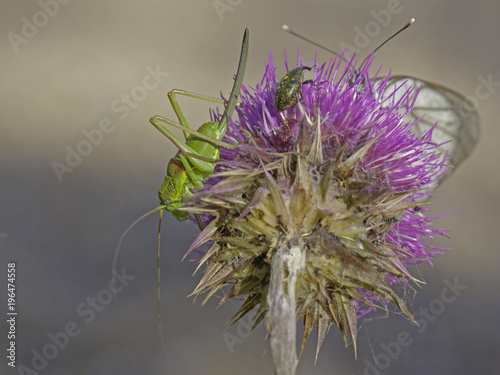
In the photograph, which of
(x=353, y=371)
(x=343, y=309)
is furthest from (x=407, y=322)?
(x=343, y=309)

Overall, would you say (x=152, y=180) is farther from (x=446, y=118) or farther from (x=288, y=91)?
(x=288, y=91)

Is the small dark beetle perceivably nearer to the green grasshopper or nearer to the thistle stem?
the green grasshopper

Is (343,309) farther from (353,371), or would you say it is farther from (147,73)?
(147,73)

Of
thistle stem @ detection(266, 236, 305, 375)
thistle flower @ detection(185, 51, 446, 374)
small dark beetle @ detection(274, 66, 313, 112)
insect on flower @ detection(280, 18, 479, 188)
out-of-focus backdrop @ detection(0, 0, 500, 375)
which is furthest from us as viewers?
out-of-focus backdrop @ detection(0, 0, 500, 375)

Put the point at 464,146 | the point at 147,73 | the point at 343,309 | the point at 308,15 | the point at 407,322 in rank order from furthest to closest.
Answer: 1. the point at 308,15
2. the point at 147,73
3. the point at 407,322
4. the point at 464,146
5. the point at 343,309

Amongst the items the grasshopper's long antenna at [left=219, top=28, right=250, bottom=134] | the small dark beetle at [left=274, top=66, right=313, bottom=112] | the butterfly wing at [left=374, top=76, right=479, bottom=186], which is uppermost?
the grasshopper's long antenna at [left=219, top=28, right=250, bottom=134]

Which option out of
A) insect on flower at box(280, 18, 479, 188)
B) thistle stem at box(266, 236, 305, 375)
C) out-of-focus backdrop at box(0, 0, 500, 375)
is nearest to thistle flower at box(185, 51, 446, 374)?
thistle stem at box(266, 236, 305, 375)
